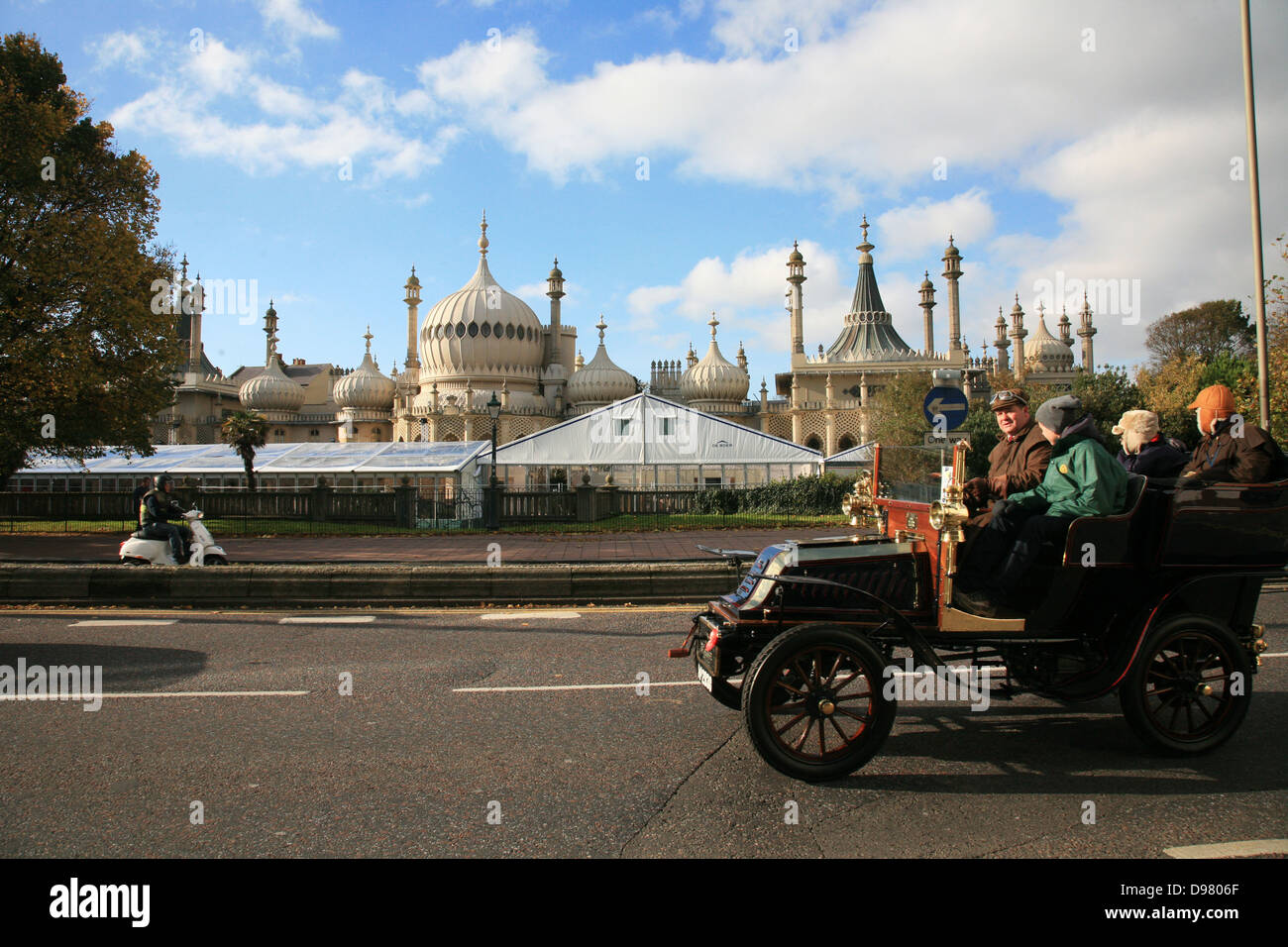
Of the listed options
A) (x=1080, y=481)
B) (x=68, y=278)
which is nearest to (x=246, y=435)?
(x=68, y=278)

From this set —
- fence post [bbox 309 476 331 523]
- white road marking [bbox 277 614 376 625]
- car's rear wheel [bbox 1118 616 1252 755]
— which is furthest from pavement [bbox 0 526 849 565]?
car's rear wheel [bbox 1118 616 1252 755]

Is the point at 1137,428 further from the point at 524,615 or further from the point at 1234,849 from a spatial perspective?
the point at 524,615

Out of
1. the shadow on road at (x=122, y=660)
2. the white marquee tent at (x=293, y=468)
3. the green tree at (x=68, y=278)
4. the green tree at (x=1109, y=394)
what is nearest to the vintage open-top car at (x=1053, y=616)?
the shadow on road at (x=122, y=660)

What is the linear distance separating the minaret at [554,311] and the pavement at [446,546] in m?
48.5

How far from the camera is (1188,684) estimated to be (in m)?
4.45

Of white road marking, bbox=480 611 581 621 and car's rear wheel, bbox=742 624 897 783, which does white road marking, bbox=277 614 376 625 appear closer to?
white road marking, bbox=480 611 581 621

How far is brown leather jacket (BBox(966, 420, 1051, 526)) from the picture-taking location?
4.66m

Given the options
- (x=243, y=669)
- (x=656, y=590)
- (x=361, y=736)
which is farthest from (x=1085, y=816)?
(x=656, y=590)

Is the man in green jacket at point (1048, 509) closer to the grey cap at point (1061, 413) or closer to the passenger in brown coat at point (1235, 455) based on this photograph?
the grey cap at point (1061, 413)

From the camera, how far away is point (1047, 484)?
4.75 m

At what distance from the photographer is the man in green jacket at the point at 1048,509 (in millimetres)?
4484

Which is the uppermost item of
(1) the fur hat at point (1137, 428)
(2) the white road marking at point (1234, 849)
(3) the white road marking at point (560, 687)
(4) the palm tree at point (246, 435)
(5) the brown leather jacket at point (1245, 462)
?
(4) the palm tree at point (246, 435)

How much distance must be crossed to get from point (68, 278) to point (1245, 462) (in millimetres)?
24288
